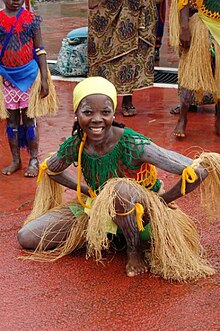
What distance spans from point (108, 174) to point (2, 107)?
1.77 m

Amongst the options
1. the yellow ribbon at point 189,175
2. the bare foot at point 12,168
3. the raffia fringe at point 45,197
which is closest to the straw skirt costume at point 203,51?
the bare foot at point 12,168

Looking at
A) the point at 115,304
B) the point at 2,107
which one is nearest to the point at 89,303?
the point at 115,304

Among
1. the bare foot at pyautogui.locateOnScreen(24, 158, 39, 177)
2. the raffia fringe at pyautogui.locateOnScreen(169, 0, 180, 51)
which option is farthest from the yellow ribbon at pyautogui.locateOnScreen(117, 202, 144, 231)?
the raffia fringe at pyautogui.locateOnScreen(169, 0, 180, 51)

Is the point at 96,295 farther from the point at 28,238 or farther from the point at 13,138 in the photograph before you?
the point at 13,138

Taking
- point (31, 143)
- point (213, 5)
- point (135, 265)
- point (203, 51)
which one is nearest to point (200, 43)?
point (203, 51)

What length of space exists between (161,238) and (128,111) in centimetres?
337

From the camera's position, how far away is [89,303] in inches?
126

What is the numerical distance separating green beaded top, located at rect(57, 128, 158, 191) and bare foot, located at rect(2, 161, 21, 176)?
1597mm

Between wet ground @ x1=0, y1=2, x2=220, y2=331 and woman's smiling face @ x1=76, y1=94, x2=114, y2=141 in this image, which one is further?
woman's smiling face @ x1=76, y1=94, x2=114, y2=141

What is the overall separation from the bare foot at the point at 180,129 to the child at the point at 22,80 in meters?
1.19

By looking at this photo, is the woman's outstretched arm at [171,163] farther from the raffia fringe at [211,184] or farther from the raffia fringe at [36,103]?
the raffia fringe at [36,103]

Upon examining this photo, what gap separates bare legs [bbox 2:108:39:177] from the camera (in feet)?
16.8

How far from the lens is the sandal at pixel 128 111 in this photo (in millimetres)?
6607

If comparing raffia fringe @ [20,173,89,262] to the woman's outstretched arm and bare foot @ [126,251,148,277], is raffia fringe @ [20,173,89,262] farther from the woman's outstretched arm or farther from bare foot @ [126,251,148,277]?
the woman's outstretched arm
